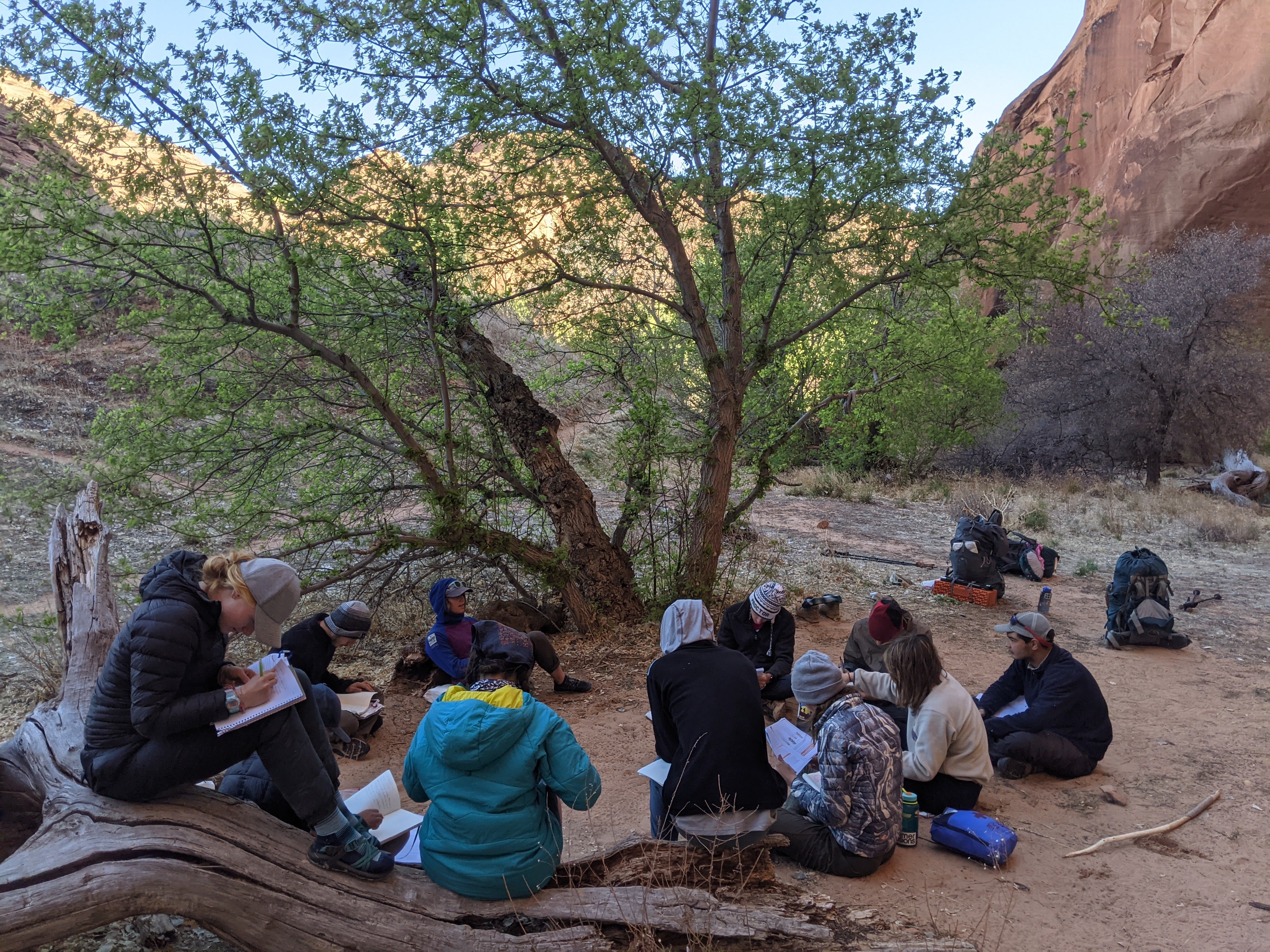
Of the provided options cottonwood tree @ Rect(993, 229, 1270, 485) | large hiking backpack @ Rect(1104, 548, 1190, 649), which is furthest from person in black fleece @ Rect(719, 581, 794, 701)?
cottonwood tree @ Rect(993, 229, 1270, 485)

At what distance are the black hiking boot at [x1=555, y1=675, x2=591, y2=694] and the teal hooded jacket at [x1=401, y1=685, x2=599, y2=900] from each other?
353 centimetres

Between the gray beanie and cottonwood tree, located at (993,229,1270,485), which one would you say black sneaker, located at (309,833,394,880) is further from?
cottonwood tree, located at (993,229,1270,485)

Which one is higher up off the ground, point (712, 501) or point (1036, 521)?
point (712, 501)

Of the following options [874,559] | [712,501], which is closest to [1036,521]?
[874,559]

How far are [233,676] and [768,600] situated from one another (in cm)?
374

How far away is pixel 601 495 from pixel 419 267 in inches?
330

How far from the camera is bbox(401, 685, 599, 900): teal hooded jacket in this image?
298 centimetres

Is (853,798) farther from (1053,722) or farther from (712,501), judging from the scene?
(712,501)

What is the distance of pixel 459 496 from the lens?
284 inches

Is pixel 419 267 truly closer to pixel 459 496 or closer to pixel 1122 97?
pixel 459 496

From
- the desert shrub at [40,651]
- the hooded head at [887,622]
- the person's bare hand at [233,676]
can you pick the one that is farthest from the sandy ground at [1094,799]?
the desert shrub at [40,651]

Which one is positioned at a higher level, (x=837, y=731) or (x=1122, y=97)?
(x=1122, y=97)

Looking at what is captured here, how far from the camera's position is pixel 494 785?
3027 mm

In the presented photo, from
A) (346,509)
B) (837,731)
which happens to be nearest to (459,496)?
(346,509)
